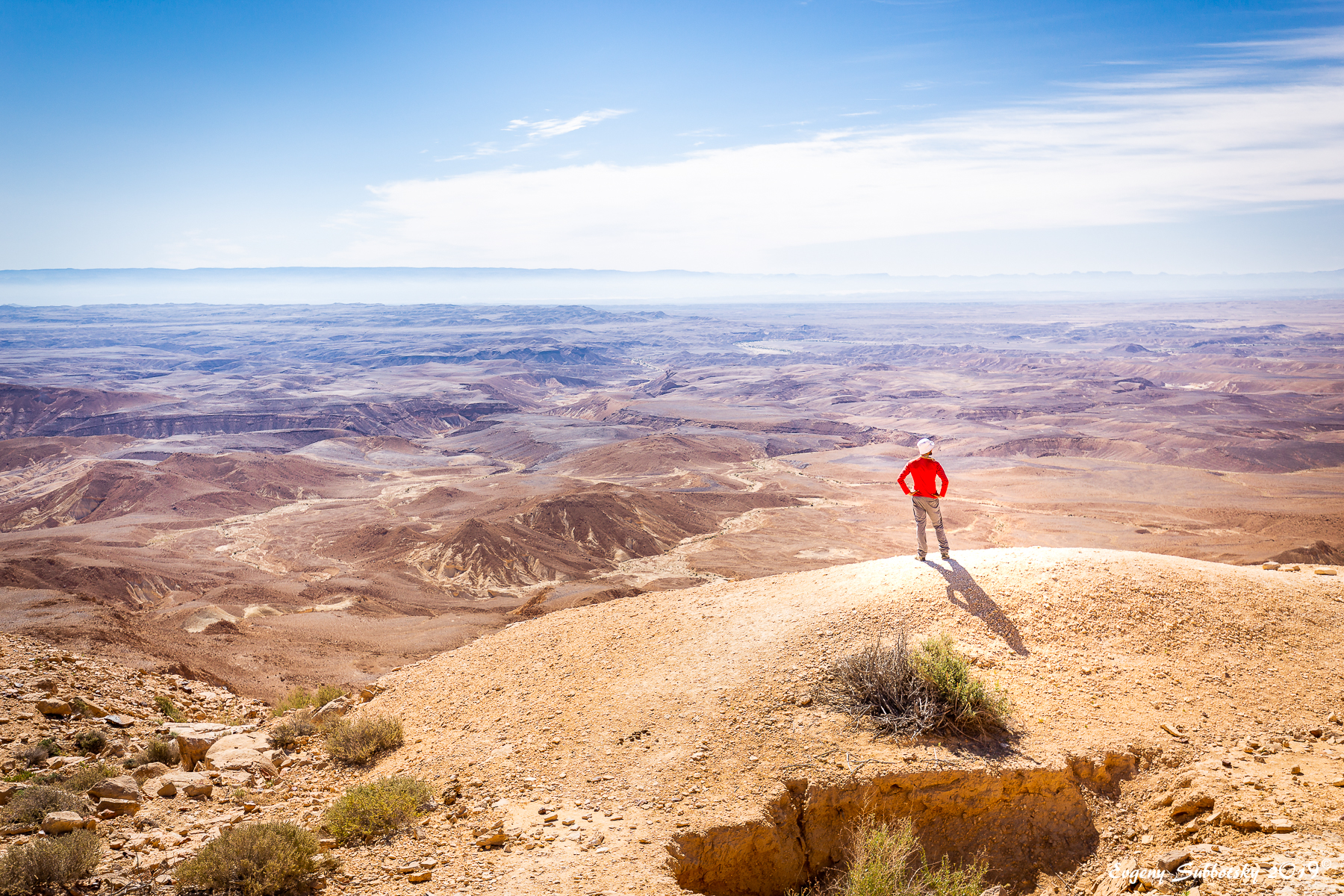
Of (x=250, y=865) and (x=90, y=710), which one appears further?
(x=90, y=710)

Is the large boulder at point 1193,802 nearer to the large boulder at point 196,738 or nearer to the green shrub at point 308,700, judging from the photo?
the large boulder at point 196,738

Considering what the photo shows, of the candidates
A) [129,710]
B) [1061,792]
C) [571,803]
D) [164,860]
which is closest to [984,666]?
[1061,792]

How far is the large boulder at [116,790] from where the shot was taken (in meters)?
7.20

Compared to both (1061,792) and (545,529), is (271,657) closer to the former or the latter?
(1061,792)

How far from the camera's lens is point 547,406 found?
371ft

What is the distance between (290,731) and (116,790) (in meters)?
2.74

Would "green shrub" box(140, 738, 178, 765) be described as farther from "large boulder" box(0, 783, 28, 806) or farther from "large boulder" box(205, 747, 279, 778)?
"large boulder" box(0, 783, 28, 806)

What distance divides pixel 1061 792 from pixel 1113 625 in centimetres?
286

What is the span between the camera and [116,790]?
7312 mm

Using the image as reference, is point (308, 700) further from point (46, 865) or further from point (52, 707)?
point (46, 865)

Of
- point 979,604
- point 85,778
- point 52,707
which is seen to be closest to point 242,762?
point 85,778

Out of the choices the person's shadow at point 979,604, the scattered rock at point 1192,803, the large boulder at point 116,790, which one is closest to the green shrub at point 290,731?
the large boulder at point 116,790

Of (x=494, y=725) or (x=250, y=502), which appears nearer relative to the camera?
(x=494, y=725)

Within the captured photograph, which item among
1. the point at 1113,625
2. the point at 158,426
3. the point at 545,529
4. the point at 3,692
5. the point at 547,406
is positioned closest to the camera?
the point at 1113,625
